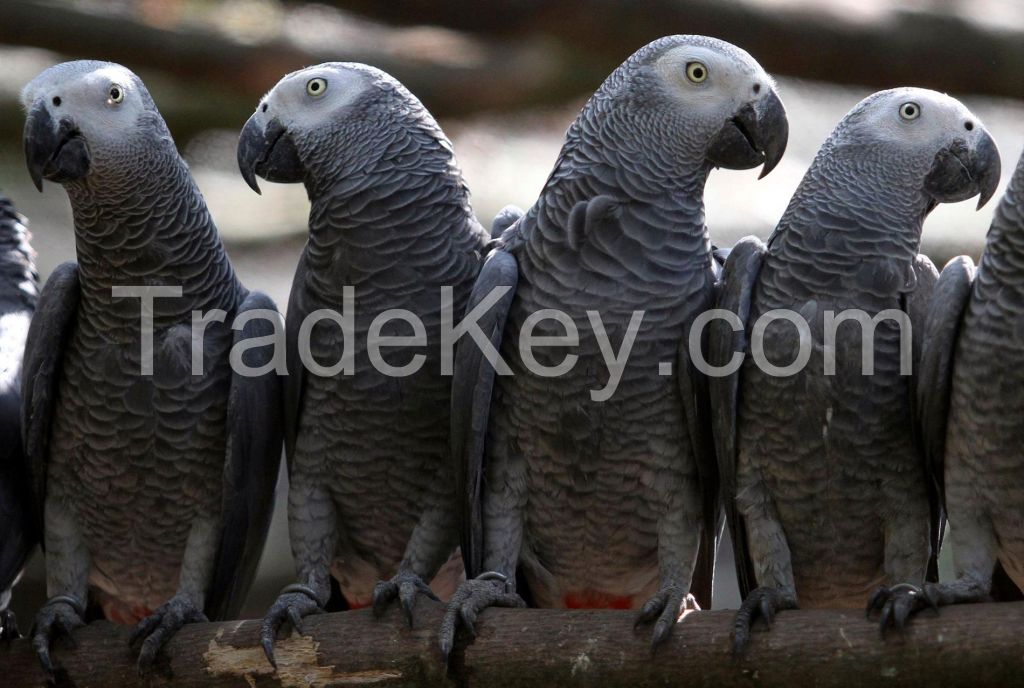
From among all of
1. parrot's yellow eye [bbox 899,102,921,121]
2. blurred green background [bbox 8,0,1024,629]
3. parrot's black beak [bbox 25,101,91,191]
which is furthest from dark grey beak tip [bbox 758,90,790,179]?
blurred green background [bbox 8,0,1024,629]

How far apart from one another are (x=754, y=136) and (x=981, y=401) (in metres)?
0.83

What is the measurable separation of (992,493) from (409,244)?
153 centimetres

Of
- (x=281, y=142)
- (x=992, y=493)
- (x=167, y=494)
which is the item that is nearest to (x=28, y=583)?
(x=167, y=494)

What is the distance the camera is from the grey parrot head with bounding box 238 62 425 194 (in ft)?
9.85

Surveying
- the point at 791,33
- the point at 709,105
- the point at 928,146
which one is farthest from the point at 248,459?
the point at 791,33

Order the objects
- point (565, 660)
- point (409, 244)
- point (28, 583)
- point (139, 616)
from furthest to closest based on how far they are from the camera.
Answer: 1. point (28, 583)
2. point (139, 616)
3. point (409, 244)
4. point (565, 660)

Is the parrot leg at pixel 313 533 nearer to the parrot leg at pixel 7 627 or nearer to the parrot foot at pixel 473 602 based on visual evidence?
the parrot foot at pixel 473 602

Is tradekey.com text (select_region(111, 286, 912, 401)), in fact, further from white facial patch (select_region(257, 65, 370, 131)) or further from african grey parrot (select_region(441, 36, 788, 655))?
white facial patch (select_region(257, 65, 370, 131))

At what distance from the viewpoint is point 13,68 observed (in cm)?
561

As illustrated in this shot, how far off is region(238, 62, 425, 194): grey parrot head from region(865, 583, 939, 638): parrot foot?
1642 mm

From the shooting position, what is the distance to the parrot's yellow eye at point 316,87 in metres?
3.03

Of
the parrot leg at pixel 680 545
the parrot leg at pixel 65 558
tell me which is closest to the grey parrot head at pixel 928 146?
the parrot leg at pixel 680 545

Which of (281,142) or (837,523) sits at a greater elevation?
(281,142)

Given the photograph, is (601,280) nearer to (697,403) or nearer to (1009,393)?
(697,403)
